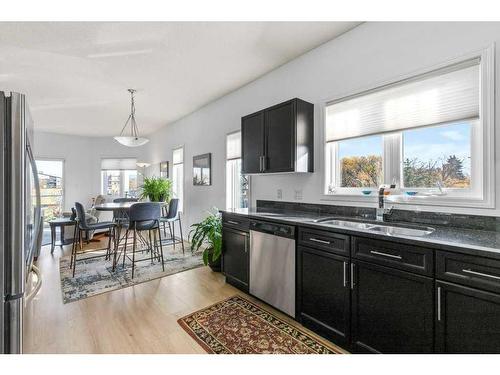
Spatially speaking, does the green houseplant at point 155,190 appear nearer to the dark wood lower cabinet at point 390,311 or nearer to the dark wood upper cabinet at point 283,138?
the dark wood upper cabinet at point 283,138

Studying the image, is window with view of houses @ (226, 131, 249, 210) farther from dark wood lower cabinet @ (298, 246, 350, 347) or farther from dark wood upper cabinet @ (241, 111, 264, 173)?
dark wood lower cabinet @ (298, 246, 350, 347)

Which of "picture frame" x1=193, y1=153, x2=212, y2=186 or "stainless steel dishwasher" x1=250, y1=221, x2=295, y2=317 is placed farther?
"picture frame" x1=193, y1=153, x2=212, y2=186

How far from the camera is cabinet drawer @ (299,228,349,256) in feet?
5.94

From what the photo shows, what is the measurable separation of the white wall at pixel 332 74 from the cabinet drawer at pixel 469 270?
0.69 meters

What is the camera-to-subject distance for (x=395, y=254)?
1529mm

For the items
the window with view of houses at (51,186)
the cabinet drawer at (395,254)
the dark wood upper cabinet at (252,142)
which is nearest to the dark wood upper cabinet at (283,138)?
the dark wood upper cabinet at (252,142)

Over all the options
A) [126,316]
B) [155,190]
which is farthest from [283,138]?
[155,190]

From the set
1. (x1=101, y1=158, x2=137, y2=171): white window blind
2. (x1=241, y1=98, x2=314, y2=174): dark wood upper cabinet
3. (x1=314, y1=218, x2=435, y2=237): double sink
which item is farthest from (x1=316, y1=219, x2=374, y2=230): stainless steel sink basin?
(x1=101, y1=158, x2=137, y2=171): white window blind

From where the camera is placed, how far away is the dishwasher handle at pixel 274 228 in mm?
2215

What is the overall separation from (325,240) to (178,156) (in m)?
4.75

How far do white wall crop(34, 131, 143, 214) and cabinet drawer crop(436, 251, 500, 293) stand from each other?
7913 mm

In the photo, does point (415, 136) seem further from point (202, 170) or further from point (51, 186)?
point (51, 186)

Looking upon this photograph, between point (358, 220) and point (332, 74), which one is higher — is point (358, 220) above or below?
below
